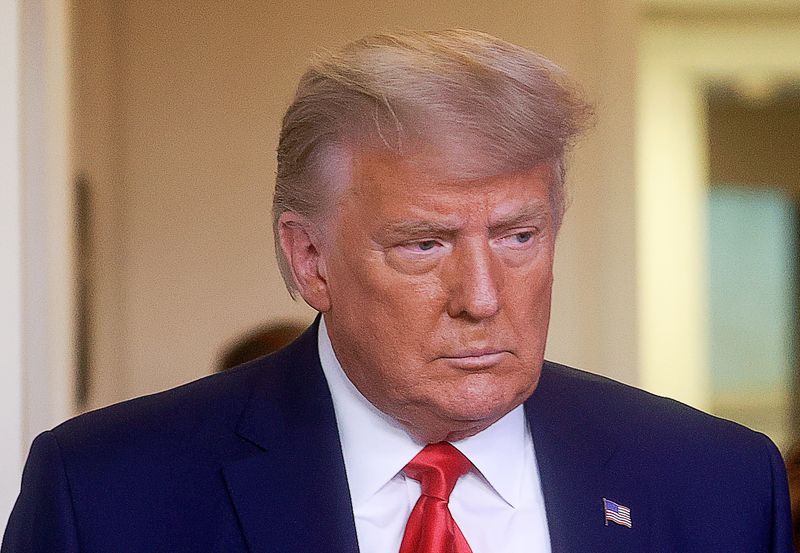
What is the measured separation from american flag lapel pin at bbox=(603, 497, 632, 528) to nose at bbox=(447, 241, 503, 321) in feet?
1.01

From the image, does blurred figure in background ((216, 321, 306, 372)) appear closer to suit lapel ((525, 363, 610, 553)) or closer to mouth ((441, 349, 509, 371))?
suit lapel ((525, 363, 610, 553))

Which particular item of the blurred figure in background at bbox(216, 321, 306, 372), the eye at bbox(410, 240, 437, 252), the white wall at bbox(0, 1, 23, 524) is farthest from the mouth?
the blurred figure in background at bbox(216, 321, 306, 372)

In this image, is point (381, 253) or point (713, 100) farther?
point (713, 100)

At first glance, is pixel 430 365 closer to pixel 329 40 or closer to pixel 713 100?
pixel 329 40

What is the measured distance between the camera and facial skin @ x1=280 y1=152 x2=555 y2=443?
1345mm

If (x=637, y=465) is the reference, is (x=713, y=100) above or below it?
above

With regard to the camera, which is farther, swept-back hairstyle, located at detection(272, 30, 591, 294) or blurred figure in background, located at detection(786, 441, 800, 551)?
blurred figure in background, located at detection(786, 441, 800, 551)

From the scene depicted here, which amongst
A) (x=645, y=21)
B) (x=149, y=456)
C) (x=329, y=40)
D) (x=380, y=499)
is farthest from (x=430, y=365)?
(x=645, y=21)

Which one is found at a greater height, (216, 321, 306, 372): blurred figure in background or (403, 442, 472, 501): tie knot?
(403, 442, 472, 501): tie knot

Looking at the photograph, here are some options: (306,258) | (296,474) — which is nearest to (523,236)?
(306,258)

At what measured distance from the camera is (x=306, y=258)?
149 centimetres

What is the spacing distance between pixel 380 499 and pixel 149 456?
Result: 0.25 metres

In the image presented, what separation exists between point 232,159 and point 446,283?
232cm

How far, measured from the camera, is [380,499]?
1496 mm
